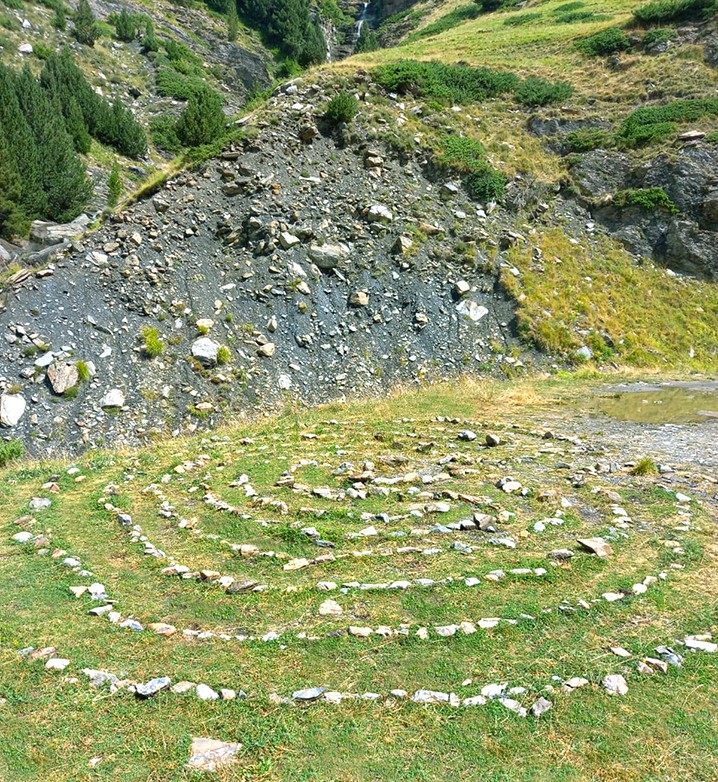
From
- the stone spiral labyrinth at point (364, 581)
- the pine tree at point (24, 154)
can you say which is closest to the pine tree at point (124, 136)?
the pine tree at point (24, 154)

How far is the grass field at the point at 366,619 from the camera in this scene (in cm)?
418

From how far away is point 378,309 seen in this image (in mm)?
19516

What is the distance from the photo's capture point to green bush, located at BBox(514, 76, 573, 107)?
3331 centimetres

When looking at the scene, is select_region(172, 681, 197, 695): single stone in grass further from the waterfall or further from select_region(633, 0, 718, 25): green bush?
the waterfall

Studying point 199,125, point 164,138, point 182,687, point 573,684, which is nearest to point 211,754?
point 182,687

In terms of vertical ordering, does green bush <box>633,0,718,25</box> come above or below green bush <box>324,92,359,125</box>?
above

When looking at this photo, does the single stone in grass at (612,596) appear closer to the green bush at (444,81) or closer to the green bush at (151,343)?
the green bush at (151,343)

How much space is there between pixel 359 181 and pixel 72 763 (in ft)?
71.3

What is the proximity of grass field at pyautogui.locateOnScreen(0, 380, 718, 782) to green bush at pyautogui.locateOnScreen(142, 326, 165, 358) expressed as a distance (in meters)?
5.20

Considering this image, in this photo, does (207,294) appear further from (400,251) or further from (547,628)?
(547,628)

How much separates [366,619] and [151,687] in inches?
86.8

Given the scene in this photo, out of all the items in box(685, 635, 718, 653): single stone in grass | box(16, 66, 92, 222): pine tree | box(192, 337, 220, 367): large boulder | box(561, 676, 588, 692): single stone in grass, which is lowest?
box(685, 635, 718, 653): single stone in grass

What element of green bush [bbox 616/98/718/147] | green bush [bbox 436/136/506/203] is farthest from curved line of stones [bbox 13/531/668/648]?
green bush [bbox 616/98/718/147]

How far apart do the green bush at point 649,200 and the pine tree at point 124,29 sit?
149ft
